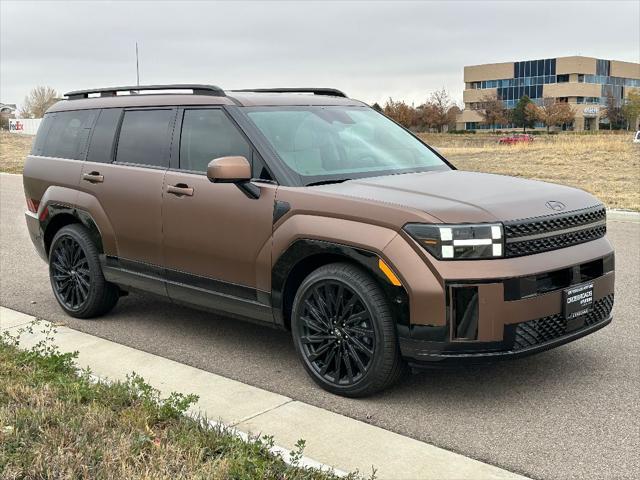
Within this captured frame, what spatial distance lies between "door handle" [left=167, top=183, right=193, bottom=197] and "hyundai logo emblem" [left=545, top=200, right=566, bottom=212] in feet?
8.04

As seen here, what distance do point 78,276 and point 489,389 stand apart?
3.64 meters

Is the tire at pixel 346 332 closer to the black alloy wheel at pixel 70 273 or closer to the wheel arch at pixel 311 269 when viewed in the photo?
the wheel arch at pixel 311 269

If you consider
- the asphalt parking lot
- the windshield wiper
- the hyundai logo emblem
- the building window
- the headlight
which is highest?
the building window

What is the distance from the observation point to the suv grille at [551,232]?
13.8 feet

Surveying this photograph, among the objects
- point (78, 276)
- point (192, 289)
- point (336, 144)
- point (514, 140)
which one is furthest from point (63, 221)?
point (514, 140)

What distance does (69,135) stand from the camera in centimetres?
672

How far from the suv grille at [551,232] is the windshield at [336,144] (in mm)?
1299

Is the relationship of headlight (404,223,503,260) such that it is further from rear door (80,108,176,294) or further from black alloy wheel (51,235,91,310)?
black alloy wheel (51,235,91,310)

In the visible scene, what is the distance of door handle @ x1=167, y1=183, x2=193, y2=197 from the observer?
540cm

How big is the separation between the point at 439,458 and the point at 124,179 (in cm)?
346

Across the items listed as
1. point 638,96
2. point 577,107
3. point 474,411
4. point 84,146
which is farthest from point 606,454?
point 577,107

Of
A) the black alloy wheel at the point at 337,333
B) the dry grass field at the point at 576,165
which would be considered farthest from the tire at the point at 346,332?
the dry grass field at the point at 576,165

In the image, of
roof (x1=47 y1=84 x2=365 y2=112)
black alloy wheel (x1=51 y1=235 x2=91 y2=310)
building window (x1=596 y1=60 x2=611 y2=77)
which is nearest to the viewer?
roof (x1=47 y1=84 x2=365 y2=112)

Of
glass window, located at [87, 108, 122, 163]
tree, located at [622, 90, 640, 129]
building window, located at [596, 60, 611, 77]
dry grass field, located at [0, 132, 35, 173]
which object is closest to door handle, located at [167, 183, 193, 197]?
glass window, located at [87, 108, 122, 163]
